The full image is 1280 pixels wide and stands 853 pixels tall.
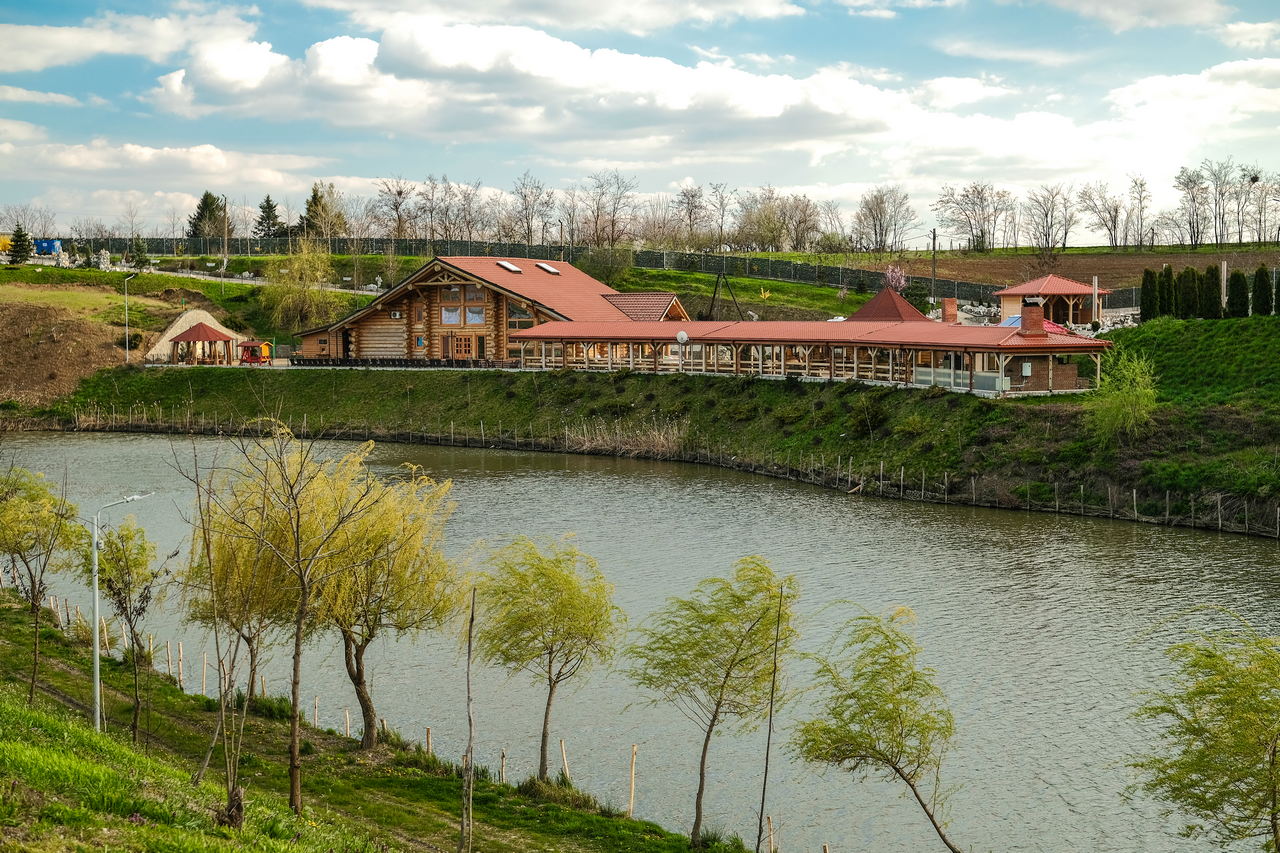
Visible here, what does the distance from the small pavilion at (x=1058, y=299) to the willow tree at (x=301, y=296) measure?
54.9m

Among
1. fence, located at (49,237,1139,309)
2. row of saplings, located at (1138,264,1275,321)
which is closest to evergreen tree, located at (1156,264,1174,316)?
row of saplings, located at (1138,264,1275,321)

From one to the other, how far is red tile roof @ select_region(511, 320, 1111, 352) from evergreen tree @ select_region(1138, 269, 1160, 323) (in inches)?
421

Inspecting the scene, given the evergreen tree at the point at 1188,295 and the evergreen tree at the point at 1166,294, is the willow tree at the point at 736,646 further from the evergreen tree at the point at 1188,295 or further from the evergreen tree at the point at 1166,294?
the evergreen tree at the point at 1166,294

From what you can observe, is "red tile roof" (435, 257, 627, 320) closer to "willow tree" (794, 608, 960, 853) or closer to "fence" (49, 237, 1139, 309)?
"fence" (49, 237, 1139, 309)

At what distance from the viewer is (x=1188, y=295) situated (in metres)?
67.1

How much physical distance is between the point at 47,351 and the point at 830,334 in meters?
57.3

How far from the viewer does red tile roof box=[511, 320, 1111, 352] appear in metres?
56.7

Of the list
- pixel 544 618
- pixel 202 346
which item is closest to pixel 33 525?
pixel 544 618

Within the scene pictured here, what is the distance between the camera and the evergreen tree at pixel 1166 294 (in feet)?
226

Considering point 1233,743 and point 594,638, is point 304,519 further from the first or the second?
point 1233,743

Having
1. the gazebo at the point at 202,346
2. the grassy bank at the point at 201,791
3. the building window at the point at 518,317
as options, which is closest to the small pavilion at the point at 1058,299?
the building window at the point at 518,317

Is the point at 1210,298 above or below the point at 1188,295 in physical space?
below

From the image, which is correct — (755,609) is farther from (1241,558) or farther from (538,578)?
(1241,558)

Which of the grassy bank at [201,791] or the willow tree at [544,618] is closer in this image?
the grassy bank at [201,791]
